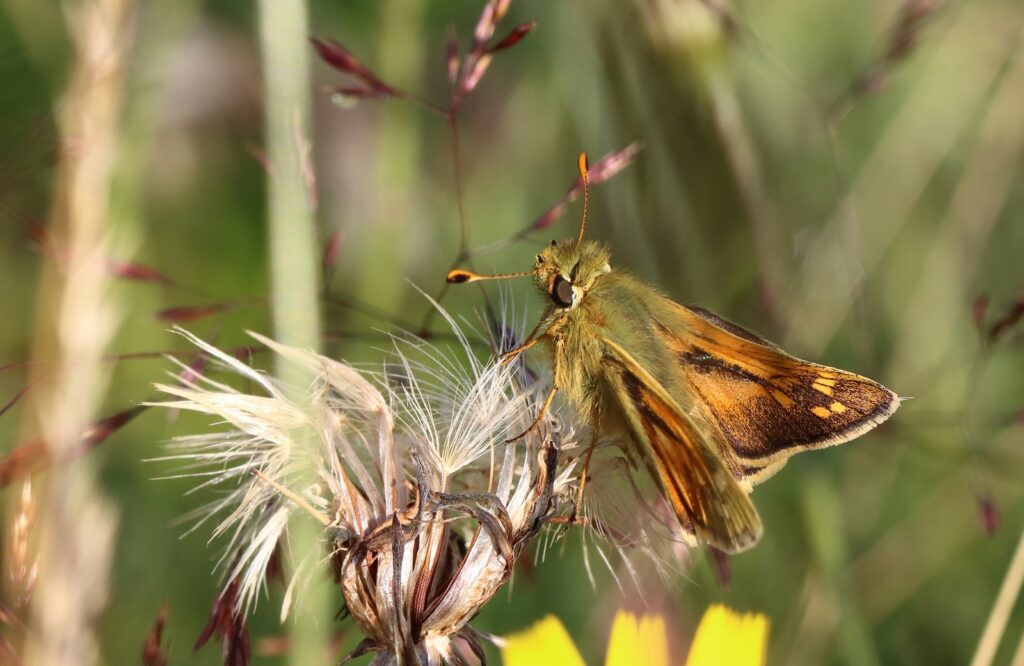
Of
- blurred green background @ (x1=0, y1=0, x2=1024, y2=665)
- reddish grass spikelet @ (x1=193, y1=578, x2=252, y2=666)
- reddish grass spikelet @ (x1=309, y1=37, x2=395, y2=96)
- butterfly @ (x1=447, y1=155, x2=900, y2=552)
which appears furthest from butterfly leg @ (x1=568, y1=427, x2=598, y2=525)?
reddish grass spikelet @ (x1=309, y1=37, x2=395, y2=96)

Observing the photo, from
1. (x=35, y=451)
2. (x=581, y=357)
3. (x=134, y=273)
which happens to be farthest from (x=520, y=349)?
(x=35, y=451)

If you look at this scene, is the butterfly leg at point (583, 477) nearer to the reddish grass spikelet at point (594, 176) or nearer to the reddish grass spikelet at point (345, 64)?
the reddish grass spikelet at point (594, 176)

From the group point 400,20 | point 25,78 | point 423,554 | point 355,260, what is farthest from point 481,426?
point 25,78

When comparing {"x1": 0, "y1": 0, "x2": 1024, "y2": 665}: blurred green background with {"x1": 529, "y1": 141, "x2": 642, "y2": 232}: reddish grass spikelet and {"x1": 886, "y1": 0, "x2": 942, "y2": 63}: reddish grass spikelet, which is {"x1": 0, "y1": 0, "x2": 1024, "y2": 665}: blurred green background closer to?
{"x1": 886, "y1": 0, "x2": 942, "y2": 63}: reddish grass spikelet

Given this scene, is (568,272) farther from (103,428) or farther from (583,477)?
(103,428)

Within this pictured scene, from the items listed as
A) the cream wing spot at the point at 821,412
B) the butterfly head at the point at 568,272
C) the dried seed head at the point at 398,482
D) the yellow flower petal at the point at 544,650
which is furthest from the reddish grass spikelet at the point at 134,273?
the cream wing spot at the point at 821,412

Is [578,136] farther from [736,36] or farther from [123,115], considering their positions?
[123,115]
